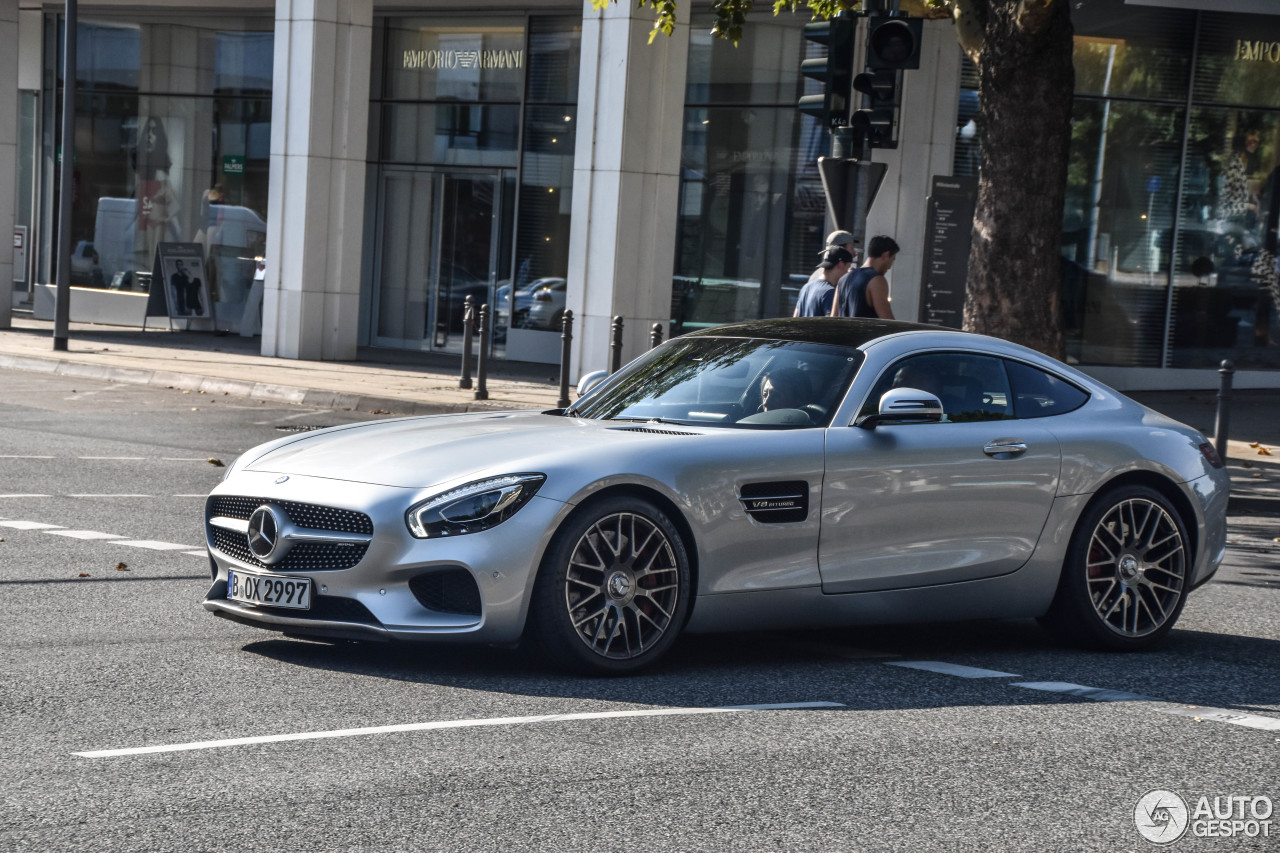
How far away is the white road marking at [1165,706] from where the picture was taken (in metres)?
5.91

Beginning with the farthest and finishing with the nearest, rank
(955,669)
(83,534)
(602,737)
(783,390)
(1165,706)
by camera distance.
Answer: (83,534) → (783,390) → (955,669) → (1165,706) → (602,737)

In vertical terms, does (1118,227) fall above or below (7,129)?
below

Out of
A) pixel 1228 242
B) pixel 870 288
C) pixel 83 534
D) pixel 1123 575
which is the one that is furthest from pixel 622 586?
pixel 1228 242

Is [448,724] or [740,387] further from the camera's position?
[740,387]

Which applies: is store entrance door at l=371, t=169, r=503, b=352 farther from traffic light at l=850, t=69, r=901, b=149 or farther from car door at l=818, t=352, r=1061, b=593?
car door at l=818, t=352, r=1061, b=593

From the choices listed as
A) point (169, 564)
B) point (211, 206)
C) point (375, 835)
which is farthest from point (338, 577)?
point (211, 206)

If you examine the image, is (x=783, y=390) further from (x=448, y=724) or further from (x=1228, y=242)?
(x=1228, y=242)

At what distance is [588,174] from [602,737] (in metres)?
15.4

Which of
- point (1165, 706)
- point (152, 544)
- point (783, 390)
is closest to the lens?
point (1165, 706)

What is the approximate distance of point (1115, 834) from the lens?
449 centimetres

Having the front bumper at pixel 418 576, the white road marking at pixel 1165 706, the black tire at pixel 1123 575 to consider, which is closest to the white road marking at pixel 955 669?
the white road marking at pixel 1165 706

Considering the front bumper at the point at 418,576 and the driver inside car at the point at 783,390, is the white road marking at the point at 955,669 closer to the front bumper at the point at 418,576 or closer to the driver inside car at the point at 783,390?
the driver inside car at the point at 783,390

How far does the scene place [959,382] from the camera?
715 cm

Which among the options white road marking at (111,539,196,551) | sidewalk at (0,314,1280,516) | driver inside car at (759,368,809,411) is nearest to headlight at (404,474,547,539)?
driver inside car at (759,368,809,411)
